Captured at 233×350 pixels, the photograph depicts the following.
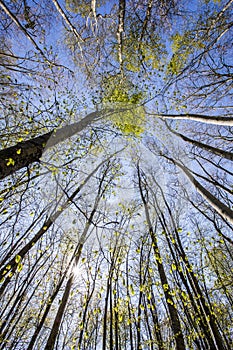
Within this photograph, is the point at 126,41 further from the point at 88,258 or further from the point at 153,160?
the point at 88,258

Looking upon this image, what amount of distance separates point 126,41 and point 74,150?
4327 mm

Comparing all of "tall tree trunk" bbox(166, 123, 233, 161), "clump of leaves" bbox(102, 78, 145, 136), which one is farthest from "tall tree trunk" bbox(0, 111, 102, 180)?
"tall tree trunk" bbox(166, 123, 233, 161)

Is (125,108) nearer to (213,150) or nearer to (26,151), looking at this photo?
(213,150)

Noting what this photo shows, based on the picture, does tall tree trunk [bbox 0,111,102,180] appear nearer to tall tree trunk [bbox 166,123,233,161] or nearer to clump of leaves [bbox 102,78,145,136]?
clump of leaves [bbox 102,78,145,136]

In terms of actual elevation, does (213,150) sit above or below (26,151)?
above

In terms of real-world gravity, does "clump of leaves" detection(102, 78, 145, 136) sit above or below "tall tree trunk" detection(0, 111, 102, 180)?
above

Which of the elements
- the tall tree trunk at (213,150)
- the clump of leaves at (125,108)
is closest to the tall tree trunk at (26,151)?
the clump of leaves at (125,108)

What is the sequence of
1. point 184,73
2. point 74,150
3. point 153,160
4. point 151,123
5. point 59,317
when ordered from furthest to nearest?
point 153,160, point 151,123, point 184,73, point 74,150, point 59,317

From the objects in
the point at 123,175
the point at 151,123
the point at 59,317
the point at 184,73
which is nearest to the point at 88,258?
the point at 59,317

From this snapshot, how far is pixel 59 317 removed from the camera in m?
3.85

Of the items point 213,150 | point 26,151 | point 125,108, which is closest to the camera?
point 26,151

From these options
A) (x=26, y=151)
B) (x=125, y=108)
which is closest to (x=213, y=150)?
(x=125, y=108)

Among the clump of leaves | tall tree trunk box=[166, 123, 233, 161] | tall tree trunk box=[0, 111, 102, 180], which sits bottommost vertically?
tall tree trunk box=[0, 111, 102, 180]

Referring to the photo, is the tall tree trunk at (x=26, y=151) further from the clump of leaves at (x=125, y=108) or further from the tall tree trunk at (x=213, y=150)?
the tall tree trunk at (x=213, y=150)
